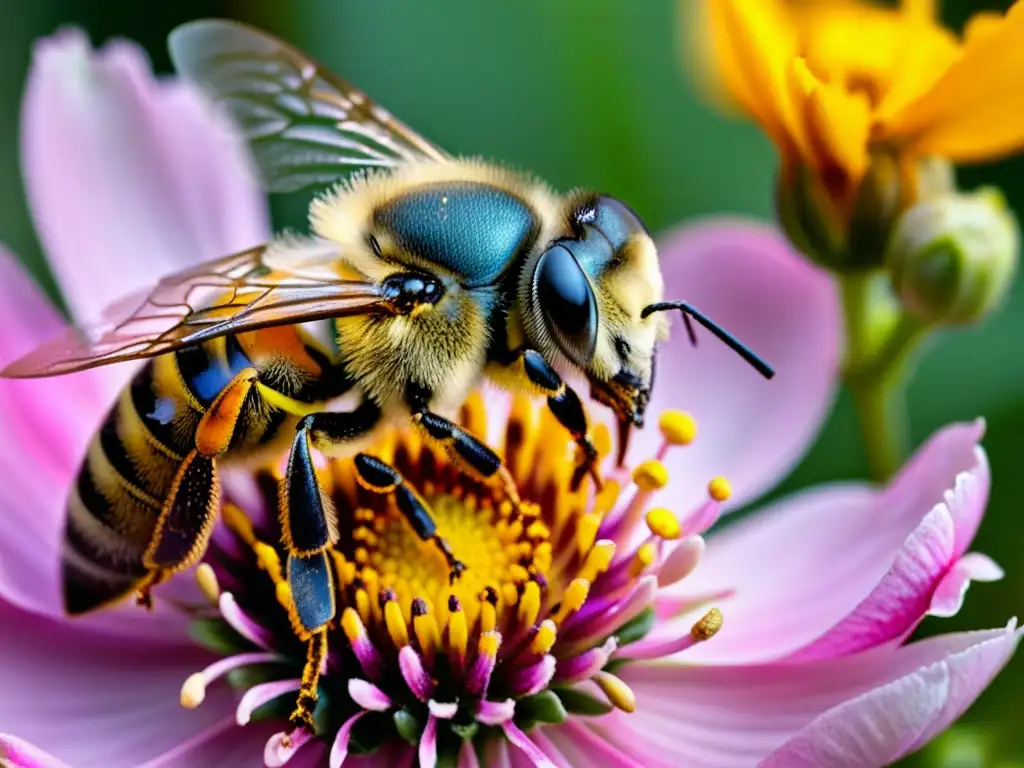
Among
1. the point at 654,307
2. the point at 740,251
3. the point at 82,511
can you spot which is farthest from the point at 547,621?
the point at 740,251

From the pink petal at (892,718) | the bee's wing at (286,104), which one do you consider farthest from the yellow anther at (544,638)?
the bee's wing at (286,104)

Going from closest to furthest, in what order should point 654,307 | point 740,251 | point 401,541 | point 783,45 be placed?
point 654,307 < point 401,541 < point 783,45 < point 740,251

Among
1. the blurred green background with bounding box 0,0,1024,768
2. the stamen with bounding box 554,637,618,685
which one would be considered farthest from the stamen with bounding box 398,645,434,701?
the blurred green background with bounding box 0,0,1024,768

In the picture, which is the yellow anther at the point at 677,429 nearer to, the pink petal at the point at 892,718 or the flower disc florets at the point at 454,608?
the flower disc florets at the point at 454,608

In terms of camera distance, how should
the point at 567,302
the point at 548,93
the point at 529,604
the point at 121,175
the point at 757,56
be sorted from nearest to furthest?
the point at 567,302, the point at 529,604, the point at 757,56, the point at 121,175, the point at 548,93

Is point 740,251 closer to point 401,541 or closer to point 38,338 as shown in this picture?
point 401,541

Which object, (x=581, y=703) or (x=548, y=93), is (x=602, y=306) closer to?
(x=581, y=703)

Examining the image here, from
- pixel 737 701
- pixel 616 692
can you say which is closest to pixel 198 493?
pixel 616 692
